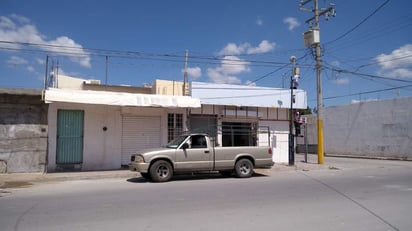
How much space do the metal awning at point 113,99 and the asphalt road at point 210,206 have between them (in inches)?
163

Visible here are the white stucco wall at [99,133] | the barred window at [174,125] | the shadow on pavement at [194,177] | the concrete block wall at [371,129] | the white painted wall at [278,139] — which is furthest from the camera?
the concrete block wall at [371,129]

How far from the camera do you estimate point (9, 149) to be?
51.3 feet

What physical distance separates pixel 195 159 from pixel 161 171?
147cm

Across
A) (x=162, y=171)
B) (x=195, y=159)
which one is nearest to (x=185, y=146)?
(x=195, y=159)

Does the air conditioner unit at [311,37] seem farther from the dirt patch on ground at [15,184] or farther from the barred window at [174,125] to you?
the dirt patch on ground at [15,184]

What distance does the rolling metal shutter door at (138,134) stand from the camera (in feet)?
61.0

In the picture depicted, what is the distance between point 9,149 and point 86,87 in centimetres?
1210

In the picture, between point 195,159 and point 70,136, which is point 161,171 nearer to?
point 195,159

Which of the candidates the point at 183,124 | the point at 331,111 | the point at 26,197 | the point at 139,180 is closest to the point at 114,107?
the point at 183,124

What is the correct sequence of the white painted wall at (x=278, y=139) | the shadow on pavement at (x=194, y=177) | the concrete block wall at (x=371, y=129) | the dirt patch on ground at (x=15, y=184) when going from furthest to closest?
the concrete block wall at (x=371, y=129)
the white painted wall at (x=278, y=139)
the shadow on pavement at (x=194, y=177)
the dirt patch on ground at (x=15, y=184)

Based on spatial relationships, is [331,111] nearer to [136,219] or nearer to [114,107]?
[114,107]

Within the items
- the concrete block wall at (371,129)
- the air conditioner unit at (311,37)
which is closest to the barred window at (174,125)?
the air conditioner unit at (311,37)

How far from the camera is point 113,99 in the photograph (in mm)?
16453

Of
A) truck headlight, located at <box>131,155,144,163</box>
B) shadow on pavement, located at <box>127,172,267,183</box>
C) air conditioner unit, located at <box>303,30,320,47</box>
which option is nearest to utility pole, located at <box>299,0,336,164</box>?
air conditioner unit, located at <box>303,30,320,47</box>
